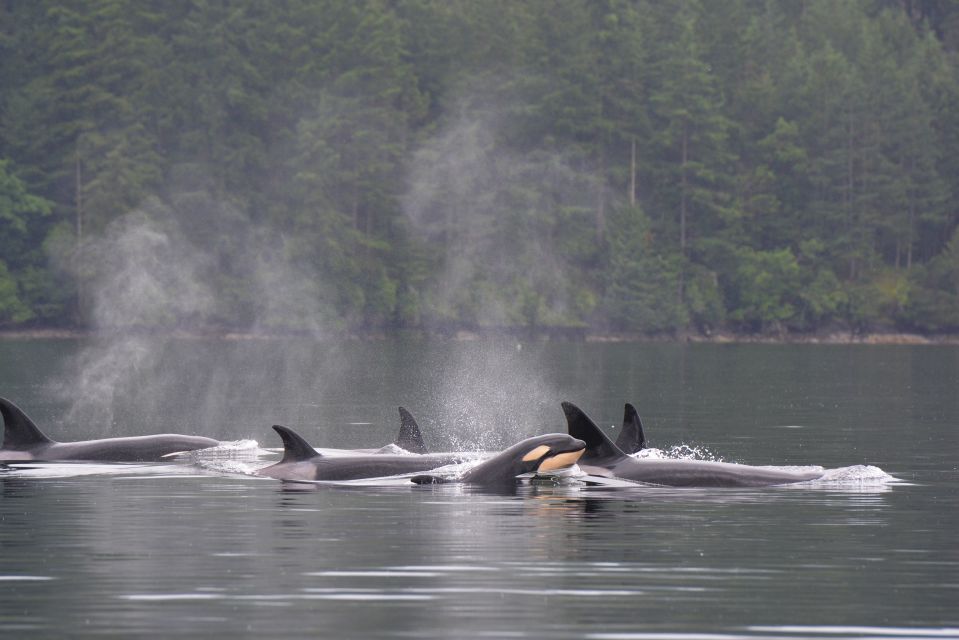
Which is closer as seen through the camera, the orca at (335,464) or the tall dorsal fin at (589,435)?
the tall dorsal fin at (589,435)

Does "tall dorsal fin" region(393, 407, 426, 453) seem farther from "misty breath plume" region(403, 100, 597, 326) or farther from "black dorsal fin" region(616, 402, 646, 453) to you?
"misty breath plume" region(403, 100, 597, 326)

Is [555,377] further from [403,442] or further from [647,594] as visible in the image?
[647,594]

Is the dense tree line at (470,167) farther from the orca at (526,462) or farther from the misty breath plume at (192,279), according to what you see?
the orca at (526,462)

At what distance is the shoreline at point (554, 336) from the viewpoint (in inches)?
4727

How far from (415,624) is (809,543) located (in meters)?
6.53

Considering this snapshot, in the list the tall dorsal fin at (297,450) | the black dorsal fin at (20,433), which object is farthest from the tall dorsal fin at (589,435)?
the black dorsal fin at (20,433)

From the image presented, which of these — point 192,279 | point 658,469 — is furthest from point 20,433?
point 192,279

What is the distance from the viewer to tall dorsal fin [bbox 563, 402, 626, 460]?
27.3 meters

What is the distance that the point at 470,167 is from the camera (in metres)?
130

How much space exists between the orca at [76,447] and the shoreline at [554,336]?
285ft


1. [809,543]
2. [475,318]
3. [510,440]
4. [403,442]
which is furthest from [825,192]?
[809,543]

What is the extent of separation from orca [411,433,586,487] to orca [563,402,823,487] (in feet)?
0.96

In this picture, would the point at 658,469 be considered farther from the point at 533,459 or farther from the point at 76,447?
the point at 76,447

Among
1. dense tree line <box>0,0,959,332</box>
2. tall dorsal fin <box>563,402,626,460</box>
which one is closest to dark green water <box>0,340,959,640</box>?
tall dorsal fin <box>563,402,626,460</box>
